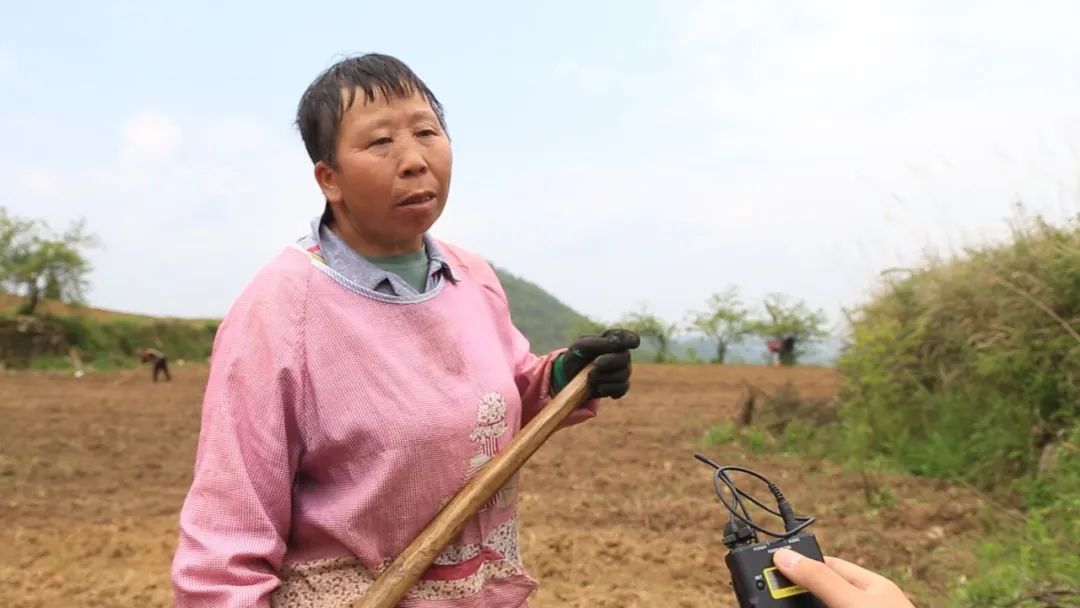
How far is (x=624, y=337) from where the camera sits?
1532 mm

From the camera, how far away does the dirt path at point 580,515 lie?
13.7 ft

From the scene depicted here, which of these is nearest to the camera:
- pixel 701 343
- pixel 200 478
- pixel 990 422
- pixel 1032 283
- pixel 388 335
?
pixel 200 478

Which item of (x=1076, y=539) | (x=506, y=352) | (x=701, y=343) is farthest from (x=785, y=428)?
(x=701, y=343)

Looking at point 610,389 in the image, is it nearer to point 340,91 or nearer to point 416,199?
point 416,199

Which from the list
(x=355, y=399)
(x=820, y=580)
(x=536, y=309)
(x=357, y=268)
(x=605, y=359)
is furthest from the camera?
→ (x=536, y=309)

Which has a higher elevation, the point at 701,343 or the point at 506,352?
the point at 506,352

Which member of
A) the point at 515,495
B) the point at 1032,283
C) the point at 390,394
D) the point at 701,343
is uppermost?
the point at 1032,283

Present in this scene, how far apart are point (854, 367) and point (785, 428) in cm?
72

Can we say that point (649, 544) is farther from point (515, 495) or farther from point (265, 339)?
point (265, 339)

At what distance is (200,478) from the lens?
Result: 48.9 inches

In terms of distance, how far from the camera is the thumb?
1.06 metres

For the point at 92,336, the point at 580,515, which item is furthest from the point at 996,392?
the point at 92,336

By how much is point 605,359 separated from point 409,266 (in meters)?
0.30

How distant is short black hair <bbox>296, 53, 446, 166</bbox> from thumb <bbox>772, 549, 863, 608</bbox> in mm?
751
